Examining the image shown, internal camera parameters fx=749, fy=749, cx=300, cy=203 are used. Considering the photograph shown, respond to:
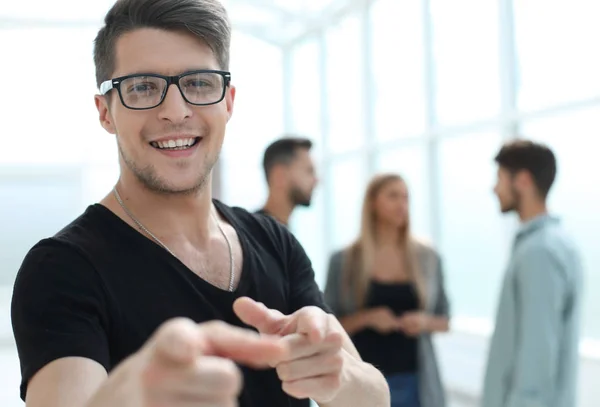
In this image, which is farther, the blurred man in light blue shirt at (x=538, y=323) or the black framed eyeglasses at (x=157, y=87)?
the blurred man in light blue shirt at (x=538, y=323)

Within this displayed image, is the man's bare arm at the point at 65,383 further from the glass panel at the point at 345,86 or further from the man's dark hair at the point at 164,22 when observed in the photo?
the glass panel at the point at 345,86

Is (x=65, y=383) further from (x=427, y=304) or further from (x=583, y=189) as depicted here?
(x=583, y=189)

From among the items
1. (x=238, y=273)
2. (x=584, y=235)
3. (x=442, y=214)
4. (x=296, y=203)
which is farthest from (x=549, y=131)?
(x=238, y=273)

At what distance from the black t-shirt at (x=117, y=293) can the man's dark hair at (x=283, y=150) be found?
2097 mm

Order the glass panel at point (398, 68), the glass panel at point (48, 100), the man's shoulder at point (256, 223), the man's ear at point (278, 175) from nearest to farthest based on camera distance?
the man's shoulder at point (256, 223)
the man's ear at point (278, 175)
the glass panel at point (398, 68)
the glass panel at point (48, 100)

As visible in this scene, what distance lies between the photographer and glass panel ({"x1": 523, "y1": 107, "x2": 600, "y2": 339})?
4.67 m

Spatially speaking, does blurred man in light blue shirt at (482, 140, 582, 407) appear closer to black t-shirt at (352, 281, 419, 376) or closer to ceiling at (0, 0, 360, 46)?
black t-shirt at (352, 281, 419, 376)

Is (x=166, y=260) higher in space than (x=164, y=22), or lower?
lower

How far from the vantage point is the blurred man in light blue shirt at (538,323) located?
9.05 ft

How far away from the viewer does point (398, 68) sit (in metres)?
7.63

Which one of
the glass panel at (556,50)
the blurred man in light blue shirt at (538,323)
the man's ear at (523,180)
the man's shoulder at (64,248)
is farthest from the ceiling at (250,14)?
the man's shoulder at (64,248)

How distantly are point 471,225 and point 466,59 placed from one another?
4.55 ft

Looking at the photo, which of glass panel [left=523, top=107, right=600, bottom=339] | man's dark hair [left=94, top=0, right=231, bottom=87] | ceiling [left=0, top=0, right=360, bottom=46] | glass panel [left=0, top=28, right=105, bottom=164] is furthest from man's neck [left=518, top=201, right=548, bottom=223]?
glass panel [left=0, top=28, right=105, bottom=164]

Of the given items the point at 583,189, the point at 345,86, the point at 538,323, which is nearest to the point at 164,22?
the point at 538,323
